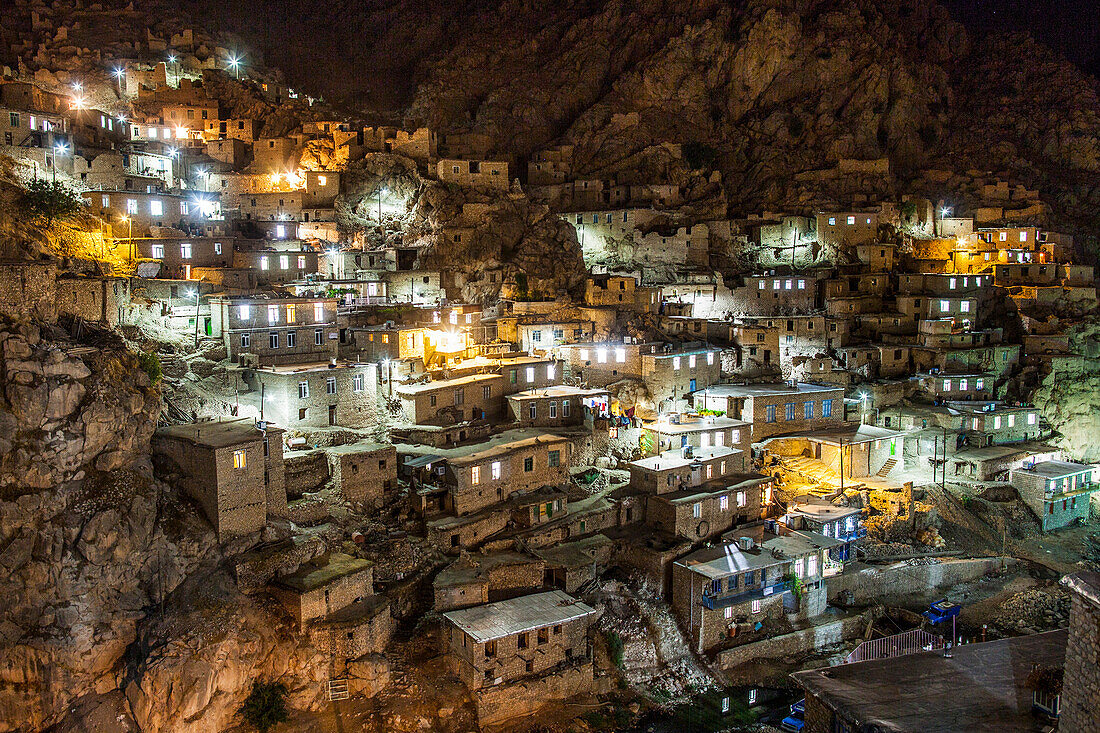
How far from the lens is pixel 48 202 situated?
38250mm

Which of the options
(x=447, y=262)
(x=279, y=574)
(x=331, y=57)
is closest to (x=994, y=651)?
(x=279, y=574)

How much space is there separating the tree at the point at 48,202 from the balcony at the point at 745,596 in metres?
34.1

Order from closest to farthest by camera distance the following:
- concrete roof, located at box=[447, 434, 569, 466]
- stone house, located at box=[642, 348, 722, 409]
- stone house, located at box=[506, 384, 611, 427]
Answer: concrete roof, located at box=[447, 434, 569, 466]
stone house, located at box=[506, 384, 611, 427]
stone house, located at box=[642, 348, 722, 409]

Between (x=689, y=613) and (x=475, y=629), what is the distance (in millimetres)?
9528

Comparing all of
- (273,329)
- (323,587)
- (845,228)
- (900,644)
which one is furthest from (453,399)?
(845,228)

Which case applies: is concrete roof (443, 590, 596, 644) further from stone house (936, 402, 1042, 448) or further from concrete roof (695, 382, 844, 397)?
stone house (936, 402, 1042, 448)

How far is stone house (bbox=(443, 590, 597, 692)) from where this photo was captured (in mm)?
26625

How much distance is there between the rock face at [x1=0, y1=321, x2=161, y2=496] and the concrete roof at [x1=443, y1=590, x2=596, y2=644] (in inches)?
492

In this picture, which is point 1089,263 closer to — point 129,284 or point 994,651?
point 994,651

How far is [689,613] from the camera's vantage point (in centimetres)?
3212

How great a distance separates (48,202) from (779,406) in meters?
37.1

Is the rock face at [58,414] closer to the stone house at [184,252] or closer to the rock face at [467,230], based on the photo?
the stone house at [184,252]

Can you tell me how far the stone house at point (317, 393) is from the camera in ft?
114

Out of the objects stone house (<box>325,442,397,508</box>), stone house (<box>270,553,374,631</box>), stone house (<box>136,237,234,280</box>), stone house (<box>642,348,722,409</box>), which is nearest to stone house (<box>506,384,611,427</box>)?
stone house (<box>642,348,722,409</box>)
